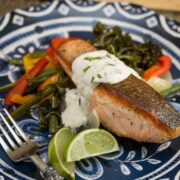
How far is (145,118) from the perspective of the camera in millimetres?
2980

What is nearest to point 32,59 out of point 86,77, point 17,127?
point 86,77

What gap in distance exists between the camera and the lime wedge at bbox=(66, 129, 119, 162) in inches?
114

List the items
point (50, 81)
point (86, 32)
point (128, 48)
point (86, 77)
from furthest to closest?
point (86, 32) → point (128, 48) → point (50, 81) → point (86, 77)

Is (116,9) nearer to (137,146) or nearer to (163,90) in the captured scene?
(163,90)

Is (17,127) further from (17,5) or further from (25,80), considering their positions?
(17,5)

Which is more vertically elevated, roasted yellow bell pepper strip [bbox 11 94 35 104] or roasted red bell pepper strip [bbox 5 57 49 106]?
roasted red bell pepper strip [bbox 5 57 49 106]

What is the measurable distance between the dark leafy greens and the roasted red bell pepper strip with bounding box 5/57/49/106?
0.50 meters

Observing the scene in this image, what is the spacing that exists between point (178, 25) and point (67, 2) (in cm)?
106

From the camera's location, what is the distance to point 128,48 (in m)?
3.89

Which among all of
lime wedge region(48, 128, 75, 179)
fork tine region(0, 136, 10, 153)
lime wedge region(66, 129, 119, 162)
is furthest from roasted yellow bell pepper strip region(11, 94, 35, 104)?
lime wedge region(66, 129, 119, 162)

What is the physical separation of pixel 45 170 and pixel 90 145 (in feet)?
1.23

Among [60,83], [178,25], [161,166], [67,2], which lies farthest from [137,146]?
[67,2]

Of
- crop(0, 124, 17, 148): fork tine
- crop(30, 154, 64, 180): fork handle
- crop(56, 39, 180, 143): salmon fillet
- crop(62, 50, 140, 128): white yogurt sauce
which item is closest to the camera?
crop(30, 154, 64, 180): fork handle

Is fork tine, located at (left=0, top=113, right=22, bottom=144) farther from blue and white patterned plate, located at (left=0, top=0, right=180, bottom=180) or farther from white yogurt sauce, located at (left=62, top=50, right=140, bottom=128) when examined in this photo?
white yogurt sauce, located at (left=62, top=50, right=140, bottom=128)
